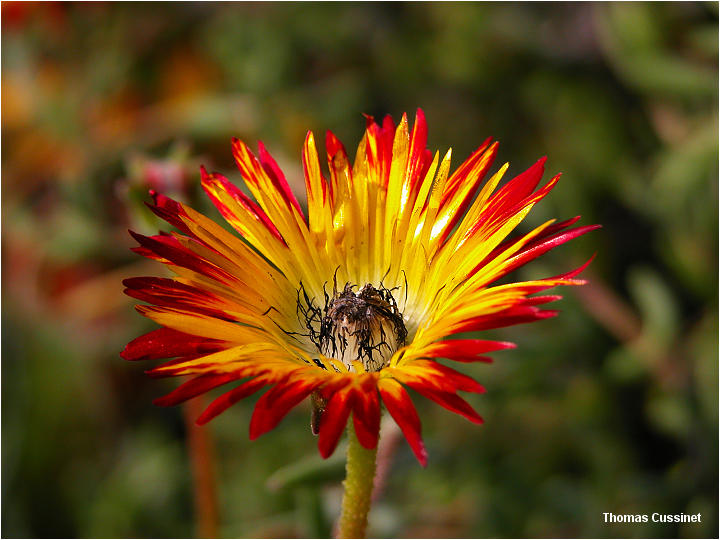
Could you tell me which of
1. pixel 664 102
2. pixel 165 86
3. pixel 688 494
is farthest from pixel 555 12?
pixel 688 494

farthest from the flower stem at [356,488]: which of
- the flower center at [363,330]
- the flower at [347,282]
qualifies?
the flower center at [363,330]

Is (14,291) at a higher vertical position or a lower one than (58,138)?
lower

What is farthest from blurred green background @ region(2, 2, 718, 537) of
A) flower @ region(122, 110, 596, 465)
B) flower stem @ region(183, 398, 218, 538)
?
flower @ region(122, 110, 596, 465)

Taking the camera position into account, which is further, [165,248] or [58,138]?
[58,138]

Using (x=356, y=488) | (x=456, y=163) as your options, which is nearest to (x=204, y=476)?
(x=356, y=488)

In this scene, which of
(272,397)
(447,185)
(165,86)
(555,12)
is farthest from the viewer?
(165,86)

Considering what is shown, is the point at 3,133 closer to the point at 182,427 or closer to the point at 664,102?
the point at 182,427
